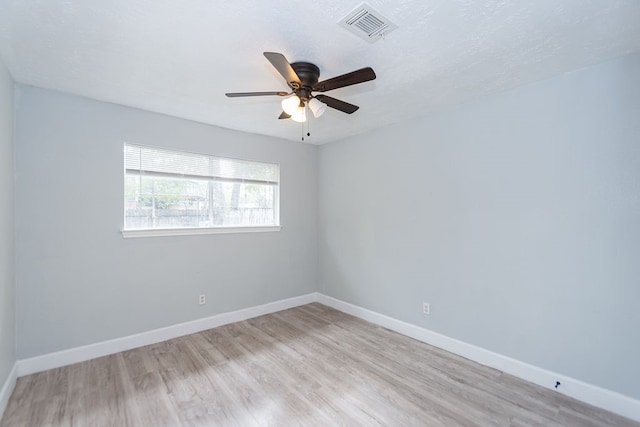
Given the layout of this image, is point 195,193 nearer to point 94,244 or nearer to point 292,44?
point 94,244

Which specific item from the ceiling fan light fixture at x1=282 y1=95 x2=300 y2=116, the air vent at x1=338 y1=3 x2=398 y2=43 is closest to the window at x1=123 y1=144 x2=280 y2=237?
the ceiling fan light fixture at x1=282 y1=95 x2=300 y2=116

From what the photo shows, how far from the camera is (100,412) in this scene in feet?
6.61

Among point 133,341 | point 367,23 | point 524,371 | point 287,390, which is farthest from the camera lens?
point 133,341

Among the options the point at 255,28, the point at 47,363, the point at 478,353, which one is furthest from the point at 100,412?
the point at 478,353

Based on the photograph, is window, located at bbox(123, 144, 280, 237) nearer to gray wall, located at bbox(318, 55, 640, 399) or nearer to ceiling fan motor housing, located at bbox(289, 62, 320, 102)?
gray wall, located at bbox(318, 55, 640, 399)

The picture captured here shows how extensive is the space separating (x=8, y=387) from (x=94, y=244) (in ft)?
3.93

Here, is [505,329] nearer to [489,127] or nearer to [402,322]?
[402,322]

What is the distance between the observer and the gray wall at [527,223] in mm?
2031

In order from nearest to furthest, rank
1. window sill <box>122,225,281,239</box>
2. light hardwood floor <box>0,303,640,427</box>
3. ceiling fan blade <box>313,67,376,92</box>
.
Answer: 1. ceiling fan blade <box>313,67,376,92</box>
2. light hardwood floor <box>0,303,640,427</box>
3. window sill <box>122,225,281,239</box>

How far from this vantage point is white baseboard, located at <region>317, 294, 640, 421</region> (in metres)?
2.00

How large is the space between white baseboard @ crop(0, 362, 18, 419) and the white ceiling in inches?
93.8

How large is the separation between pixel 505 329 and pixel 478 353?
0.37 metres

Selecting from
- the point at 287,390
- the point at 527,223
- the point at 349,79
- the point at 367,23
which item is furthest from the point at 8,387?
the point at 527,223

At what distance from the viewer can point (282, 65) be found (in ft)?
5.60
